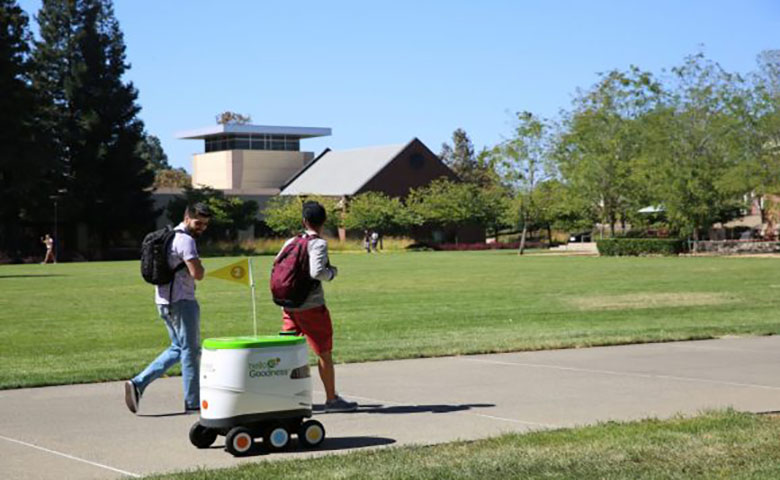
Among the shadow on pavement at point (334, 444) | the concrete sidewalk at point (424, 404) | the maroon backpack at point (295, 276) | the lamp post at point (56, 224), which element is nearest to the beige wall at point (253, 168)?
the lamp post at point (56, 224)

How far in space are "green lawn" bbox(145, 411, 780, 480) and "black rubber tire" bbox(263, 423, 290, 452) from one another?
0.57 metres

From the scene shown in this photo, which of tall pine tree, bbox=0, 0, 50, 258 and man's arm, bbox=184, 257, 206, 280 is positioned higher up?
tall pine tree, bbox=0, 0, 50, 258

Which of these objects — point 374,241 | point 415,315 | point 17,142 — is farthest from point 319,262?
point 374,241

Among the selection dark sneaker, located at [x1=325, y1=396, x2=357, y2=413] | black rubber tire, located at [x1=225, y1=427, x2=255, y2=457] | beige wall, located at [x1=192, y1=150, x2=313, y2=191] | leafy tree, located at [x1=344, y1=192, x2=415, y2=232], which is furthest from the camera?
beige wall, located at [x1=192, y1=150, x2=313, y2=191]

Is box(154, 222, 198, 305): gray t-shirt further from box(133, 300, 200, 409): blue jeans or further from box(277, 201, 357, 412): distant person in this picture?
box(277, 201, 357, 412): distant person

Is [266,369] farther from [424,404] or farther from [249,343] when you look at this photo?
[424,404]

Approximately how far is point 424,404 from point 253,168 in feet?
350

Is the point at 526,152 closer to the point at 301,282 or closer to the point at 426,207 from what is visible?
the point at 426,207

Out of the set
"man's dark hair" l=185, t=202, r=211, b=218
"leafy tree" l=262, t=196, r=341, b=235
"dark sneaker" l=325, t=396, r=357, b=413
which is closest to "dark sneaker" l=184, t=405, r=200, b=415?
"dark sneaker" l=325, t=396, r=357, b=413

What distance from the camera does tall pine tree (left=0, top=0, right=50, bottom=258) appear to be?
7262 centimetres

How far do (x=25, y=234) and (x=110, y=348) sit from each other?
6853cm

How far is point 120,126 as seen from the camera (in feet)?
286

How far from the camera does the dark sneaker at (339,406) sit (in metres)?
10.5

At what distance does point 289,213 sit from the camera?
311 ft
